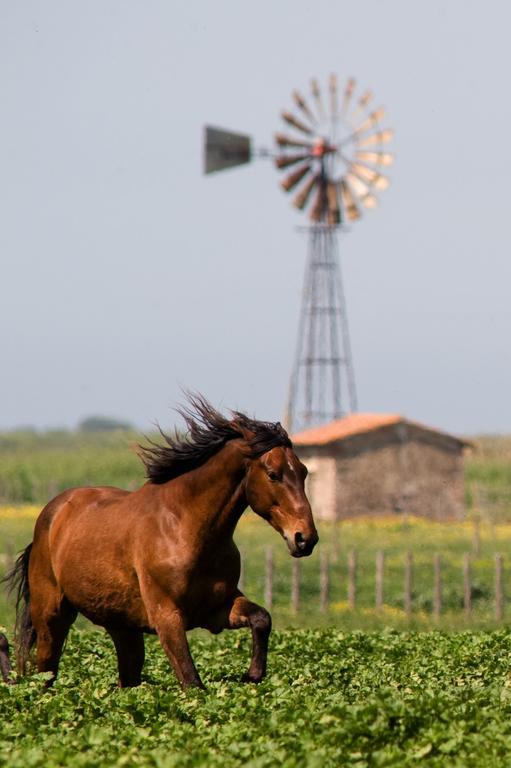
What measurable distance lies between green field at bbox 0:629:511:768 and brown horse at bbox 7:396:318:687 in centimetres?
50

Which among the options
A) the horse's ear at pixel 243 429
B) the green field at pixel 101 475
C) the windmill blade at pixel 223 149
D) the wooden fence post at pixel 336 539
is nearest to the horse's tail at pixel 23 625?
the horse's ear at pixel 243 429

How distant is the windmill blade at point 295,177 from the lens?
6775 cm

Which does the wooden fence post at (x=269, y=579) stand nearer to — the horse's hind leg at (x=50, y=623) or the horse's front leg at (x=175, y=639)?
the horse's hind leg at (x=50, y=623)

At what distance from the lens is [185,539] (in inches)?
493

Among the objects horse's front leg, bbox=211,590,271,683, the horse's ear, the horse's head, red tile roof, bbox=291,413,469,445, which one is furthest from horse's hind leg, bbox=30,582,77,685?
red tile roof, bbox=291,413,469,445

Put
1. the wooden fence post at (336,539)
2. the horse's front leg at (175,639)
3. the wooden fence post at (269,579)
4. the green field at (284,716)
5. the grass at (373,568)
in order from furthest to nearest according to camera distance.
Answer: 1. the wooden fence post at (336,539)
2. the wooden fence post at (269,579)
3. the grass at (373,568)
4. the horse's front leg at (175,639)
5. the green field at (284,716)

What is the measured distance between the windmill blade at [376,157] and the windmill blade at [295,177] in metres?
2.41

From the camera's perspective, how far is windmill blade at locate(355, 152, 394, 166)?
66250 millimetres

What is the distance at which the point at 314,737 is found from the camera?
9656 millimetres

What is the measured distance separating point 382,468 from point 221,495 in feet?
162

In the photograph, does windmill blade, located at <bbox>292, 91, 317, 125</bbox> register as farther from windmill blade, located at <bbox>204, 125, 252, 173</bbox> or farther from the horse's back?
the horse's back

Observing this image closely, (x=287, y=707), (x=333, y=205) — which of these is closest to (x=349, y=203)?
(x=333, y=205)

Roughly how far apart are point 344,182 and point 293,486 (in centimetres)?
5608

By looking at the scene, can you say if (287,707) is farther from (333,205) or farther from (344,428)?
(333,205)
